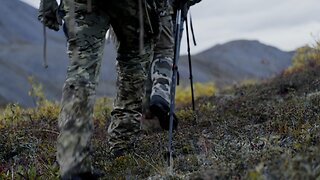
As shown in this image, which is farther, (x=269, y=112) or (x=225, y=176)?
(x=269, y=112)

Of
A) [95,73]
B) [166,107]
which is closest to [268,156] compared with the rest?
[95,73]

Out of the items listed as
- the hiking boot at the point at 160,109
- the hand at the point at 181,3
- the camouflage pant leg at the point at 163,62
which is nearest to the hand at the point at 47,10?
the hand at the point at 181,3

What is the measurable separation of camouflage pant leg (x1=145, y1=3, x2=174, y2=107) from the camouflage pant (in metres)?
1.21

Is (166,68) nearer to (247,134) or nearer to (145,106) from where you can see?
(145,106)

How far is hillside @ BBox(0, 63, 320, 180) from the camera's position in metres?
3.05

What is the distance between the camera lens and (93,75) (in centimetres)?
394

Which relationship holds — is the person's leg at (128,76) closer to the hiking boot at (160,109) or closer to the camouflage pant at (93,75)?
the camouflage pant at (93,75)

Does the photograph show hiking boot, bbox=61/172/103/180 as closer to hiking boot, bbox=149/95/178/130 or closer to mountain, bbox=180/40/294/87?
hiking boot, bbox=149/95/178/130

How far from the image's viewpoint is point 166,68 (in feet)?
21.1

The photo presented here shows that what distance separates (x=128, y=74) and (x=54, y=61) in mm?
40548

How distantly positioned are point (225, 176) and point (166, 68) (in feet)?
10.9

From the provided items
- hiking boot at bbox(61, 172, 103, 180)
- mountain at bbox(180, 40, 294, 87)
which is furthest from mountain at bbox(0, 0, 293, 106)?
hiking boot at bbox(61, 172, 103, 180)

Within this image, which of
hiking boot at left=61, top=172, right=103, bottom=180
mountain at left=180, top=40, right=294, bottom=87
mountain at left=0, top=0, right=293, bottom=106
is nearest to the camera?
hiking boot at left=61, top=172, right=103, bottom=180

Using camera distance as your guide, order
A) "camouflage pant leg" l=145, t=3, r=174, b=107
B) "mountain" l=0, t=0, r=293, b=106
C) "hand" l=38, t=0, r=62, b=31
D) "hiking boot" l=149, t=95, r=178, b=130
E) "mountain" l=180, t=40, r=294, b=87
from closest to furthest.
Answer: "hand" l=38, t=0, r=62, b=31
"hiking boot" l=149, t=95, r=178, b=130
"camouflage pant leg" l=145, t=3, r=174, b=107
"mountain" l=0, t=0, r=293, b=106
"mountain" l=180, t=40, r=294, b=87
